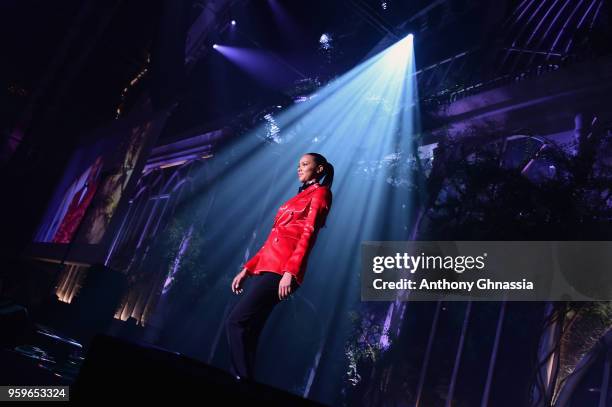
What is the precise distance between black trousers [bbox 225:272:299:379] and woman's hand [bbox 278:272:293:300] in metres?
0.06

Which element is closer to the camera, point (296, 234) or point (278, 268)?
point (278, 268)

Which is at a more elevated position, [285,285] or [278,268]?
A: [278,268]

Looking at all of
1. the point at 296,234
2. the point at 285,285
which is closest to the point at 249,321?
the point at 285,285

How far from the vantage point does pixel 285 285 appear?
2.58m

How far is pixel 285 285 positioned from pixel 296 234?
414 millimetres

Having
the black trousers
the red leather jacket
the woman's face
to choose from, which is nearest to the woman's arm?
the red leather jacket

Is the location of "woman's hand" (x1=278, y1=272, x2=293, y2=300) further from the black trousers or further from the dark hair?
the dark hair

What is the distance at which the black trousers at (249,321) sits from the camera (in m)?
2.58

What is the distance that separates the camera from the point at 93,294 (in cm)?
670

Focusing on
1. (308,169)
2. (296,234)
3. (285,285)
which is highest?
(308,169)

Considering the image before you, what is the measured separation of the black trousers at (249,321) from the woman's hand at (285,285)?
0.06m

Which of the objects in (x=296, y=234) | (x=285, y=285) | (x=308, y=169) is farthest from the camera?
(x=308, y=169)

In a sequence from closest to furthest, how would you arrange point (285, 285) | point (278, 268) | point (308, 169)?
point (285, 285), point (278, 268), point (308, 169)

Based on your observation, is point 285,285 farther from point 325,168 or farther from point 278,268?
point 325,168
